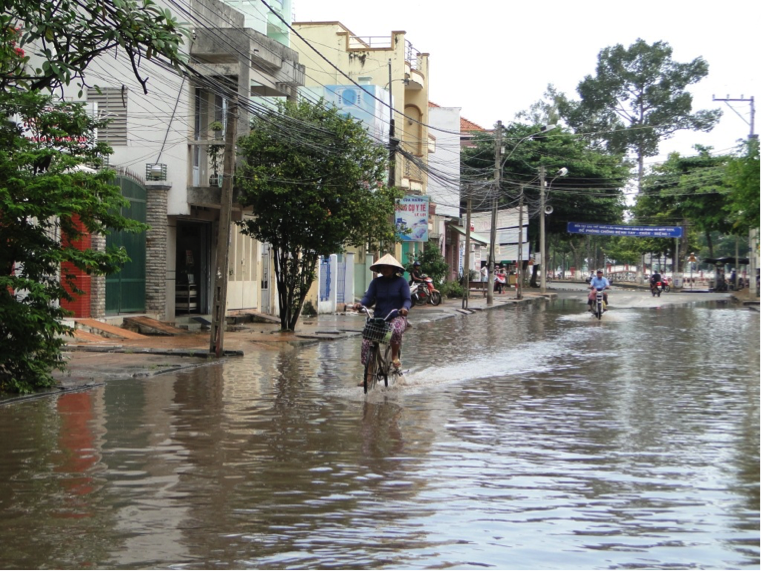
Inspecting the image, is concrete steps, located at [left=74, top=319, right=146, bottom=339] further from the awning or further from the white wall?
the awning

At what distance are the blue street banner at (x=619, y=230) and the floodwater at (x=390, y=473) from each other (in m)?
54.0

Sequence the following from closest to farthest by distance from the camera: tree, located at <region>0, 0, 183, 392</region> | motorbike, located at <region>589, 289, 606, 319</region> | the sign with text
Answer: tree, located at <region>0, 0, 183, 392</region> < motorbike, located at <region>589, 289, 606, 319</region> < the sign with text

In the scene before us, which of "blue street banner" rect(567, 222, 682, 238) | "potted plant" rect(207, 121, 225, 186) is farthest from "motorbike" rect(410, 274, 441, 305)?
"blue street banner" rect(567, 222, 682, 238)

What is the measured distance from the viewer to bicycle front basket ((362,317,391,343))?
13.0 m

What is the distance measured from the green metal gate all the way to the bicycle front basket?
12661 mm

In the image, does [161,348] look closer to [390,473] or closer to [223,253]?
[223,253]

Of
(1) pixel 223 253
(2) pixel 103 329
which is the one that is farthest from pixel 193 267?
(1) pixel 223 253

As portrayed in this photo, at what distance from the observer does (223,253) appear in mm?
19328

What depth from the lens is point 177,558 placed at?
546 centimetres

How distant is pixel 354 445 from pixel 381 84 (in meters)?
40.5

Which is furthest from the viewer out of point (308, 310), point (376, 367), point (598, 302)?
point (308, 310)

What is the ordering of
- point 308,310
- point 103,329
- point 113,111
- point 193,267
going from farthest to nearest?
point 308,310 → point 193,267 → point 113,111 → point 103,329

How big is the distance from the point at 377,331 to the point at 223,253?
23.3 ft

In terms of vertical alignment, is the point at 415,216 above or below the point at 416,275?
above
